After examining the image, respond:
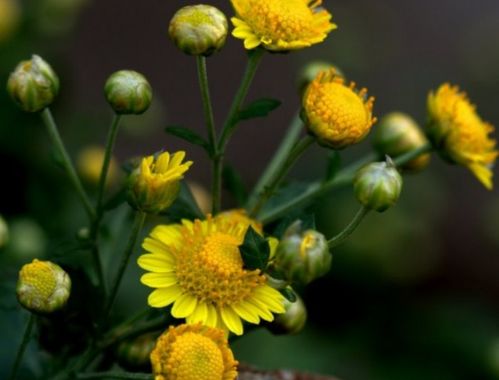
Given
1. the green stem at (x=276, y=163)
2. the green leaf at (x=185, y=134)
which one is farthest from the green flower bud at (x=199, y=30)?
the green stem at (x=276, y=163)

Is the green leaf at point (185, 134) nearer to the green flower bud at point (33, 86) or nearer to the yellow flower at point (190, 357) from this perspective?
the green flower bud at point (33, 86)

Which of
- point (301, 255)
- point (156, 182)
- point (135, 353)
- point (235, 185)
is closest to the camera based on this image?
point (301, 255)

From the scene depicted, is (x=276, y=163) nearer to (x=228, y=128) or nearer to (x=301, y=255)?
(x=228, y=128)

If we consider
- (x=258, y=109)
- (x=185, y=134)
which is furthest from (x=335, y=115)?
(x=185, y=134)

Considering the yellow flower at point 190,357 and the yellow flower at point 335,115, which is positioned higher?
the yellow flower at point 335,115

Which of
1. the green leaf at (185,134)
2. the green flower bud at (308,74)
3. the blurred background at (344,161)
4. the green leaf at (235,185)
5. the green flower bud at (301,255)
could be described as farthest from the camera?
the blurred background at (344,161)

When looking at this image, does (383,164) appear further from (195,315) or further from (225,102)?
(225,102)
